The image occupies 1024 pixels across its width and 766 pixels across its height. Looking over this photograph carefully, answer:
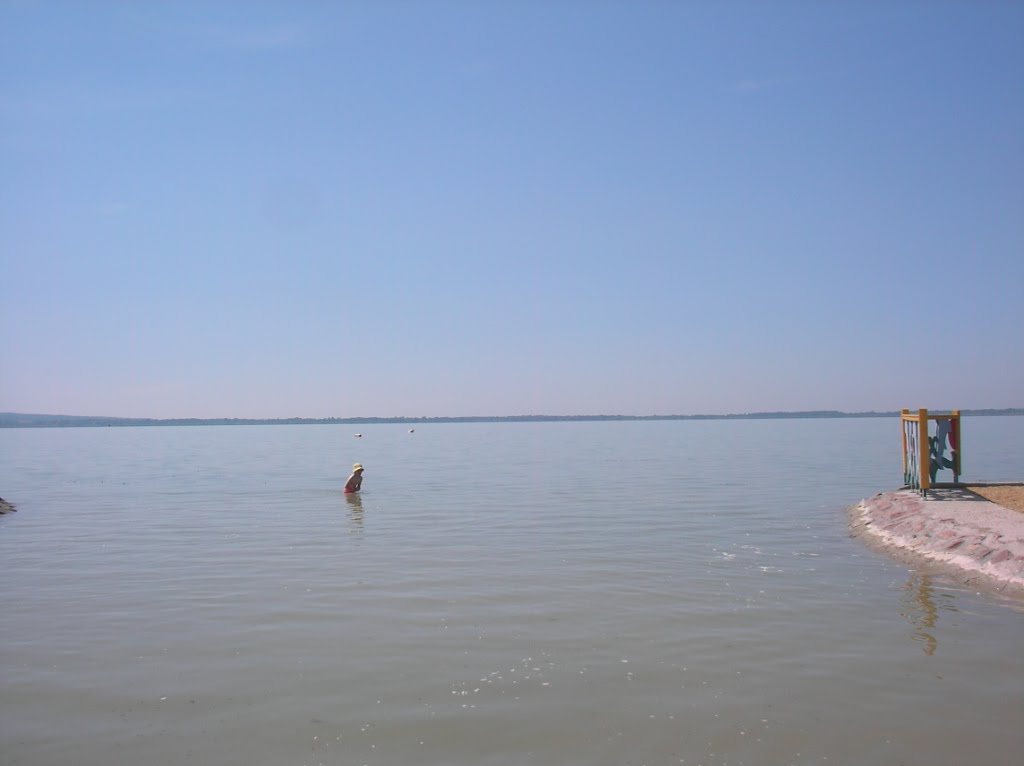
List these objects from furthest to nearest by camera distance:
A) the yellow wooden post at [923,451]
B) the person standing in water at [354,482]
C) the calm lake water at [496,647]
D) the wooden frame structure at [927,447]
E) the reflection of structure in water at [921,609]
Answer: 1. the person standing in water at [354,482]
2. the wooden frame structure at [927,447]
3. the yellow wooden post at [923,451]
4. the reflection of structure in water at [921,609]
5. the calm lake water at [496,647]

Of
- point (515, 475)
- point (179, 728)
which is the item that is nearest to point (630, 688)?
point (179, 728)

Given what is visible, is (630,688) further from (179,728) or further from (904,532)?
(904,532)

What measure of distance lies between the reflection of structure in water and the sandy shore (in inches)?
24.3

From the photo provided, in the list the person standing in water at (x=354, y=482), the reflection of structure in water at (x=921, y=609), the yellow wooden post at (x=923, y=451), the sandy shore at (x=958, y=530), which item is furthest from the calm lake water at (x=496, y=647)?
the person standing in water at (x=354, y=482)

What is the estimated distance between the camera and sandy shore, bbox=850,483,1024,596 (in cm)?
1271

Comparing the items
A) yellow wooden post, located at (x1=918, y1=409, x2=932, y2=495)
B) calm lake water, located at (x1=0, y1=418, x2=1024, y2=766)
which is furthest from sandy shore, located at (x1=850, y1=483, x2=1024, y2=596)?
calm lake water, located at (x1=0, y1=418, x2=1024, y2=766)

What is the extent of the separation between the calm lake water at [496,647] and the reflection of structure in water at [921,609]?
0.05 m

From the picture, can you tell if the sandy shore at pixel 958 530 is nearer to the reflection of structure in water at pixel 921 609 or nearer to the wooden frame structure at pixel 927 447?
the wooden frame structure at pixel 927 447

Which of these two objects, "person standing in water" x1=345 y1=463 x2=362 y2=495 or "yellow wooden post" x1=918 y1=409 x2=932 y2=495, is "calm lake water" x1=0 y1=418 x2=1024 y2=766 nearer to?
"yellow wooden post" x1=918 y1=409 x2=932 y2=495

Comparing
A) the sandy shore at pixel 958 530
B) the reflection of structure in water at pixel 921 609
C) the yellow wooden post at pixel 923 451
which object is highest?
the yellow wooden post at pixel 923 451

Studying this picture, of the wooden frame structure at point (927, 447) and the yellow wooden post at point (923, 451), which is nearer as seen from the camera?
the yellow wooden post at point (923, 451)

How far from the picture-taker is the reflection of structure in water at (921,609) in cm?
994

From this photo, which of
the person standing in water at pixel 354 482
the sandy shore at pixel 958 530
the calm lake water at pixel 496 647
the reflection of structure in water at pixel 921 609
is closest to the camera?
the calm lake water at pixel 496 647

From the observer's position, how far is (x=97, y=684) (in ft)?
28.2
